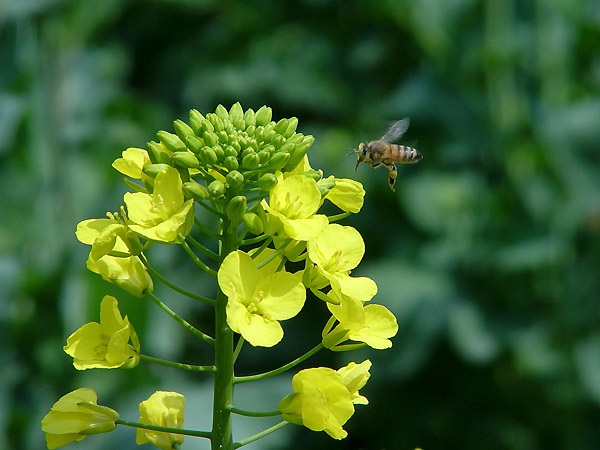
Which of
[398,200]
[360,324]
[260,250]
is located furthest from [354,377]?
[398,200]

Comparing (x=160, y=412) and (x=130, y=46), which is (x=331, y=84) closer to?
(x=130, y=46)

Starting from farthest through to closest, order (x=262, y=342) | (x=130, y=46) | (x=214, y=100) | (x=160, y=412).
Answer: (x=130, y=46) → (x=214, y=100) → (x=160, y=412) → (x=262, y=342)

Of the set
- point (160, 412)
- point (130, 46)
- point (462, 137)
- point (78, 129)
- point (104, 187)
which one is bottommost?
point (160, 412)

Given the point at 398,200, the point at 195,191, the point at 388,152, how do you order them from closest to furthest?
the point at 195,191, the point at 388,152, the point at 398,200

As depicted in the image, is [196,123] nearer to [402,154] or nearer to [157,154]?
[157,154]

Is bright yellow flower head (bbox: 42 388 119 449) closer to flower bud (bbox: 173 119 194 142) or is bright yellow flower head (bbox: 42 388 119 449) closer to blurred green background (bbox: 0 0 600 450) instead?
flower bud (bbox: 173 119 194 142)

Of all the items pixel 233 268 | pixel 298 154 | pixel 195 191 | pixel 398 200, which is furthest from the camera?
pixel 398 200

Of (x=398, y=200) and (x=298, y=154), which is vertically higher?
(x=398, y=200)

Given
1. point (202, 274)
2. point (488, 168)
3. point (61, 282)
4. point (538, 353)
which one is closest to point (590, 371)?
point (538, 353)
